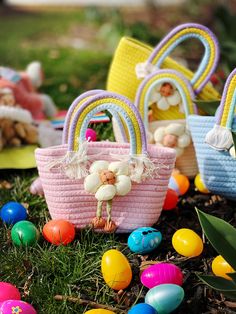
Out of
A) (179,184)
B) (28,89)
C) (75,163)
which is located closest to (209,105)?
(179,184)

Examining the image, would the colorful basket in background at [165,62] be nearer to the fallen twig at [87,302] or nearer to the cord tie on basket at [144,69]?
the cord tie on basket at [144,69]

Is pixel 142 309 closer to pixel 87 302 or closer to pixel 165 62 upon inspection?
pixel 87 302

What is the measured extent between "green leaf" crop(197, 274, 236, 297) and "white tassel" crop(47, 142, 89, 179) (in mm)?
733

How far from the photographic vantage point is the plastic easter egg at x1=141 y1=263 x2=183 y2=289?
2107 millimetres

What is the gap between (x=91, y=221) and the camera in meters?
2.48

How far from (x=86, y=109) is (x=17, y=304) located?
844mm

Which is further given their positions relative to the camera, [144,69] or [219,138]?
[144,69]

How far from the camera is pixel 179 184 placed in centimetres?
290

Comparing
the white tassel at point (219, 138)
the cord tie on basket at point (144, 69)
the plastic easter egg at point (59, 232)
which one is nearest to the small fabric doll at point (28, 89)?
the cord tie on basket at point (144, 69)

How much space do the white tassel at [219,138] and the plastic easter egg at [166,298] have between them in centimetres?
79

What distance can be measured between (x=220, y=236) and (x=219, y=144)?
0.69 metres

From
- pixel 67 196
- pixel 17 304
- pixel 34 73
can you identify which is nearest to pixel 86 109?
pixel 67 196

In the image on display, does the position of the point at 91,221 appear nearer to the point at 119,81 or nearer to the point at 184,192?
the point at 184,192

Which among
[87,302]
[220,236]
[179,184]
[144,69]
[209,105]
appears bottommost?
[87,302]
